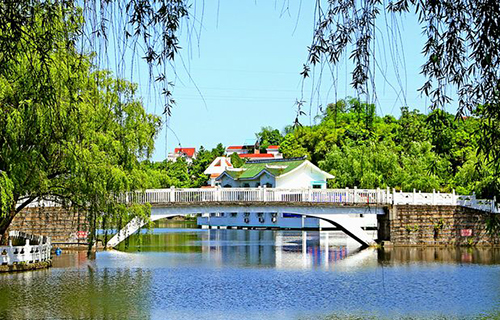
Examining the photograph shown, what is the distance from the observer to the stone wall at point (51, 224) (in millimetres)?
34969


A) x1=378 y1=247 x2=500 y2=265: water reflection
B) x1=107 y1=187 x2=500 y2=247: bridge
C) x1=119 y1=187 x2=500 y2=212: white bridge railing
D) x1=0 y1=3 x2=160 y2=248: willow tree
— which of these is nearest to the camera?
x1=0 y1=3 x2=160 y2=248: willow tree

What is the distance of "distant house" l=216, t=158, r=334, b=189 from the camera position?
187 feet

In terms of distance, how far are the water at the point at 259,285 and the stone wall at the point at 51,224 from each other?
1261 mm

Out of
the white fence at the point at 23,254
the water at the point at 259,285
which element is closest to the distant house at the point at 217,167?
the water at the point at 259,285

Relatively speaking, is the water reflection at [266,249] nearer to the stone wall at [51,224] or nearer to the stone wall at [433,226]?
the stone wall at [433,226]

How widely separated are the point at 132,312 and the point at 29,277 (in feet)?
22.9

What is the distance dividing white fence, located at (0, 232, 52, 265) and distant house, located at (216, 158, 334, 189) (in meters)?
29.5

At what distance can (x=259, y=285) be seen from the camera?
2555cm

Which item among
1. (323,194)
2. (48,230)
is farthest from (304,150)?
(48,230)

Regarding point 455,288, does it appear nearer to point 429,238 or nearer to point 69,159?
point 69,159

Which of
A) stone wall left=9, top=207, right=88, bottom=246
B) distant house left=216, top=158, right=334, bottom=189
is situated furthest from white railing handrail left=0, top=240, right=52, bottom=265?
distant house left=216, top=158, right=334, bottom=189

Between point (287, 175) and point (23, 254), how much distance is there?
31993mm

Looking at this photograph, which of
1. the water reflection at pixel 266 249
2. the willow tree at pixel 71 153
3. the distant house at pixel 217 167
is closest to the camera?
the willow tree at pixel 71 153

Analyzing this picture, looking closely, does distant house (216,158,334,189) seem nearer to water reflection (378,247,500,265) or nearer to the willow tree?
water reflection (378,247,500,265)
